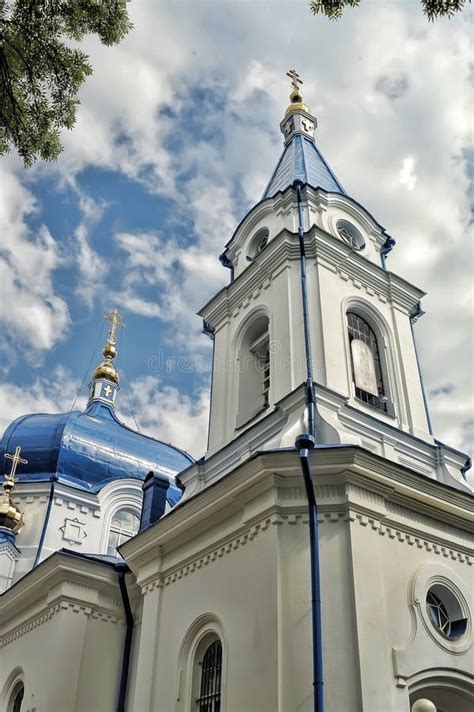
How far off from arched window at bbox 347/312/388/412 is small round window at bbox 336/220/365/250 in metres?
2.06

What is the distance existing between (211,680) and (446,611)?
124 inches

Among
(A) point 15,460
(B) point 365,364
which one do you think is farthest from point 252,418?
(A) point 15,460

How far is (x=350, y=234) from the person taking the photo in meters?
14.2

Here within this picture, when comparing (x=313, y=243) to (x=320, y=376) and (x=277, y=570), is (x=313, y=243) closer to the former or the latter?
(x=320, y=376)

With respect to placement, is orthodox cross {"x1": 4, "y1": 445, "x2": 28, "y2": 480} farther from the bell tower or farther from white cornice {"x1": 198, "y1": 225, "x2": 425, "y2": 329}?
white cornice {"x1": 198, "y1": 225, "x2": 425, "y2": 329}

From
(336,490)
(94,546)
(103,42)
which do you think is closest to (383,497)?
(336,490)

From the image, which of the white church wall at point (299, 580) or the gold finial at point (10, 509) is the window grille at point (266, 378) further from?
the gold finial at point (10, 509)

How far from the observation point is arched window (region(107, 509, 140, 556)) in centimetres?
1753

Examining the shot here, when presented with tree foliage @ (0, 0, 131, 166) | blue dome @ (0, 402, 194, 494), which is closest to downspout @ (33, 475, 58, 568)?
blue dome @ (0, 402, 194, 494)

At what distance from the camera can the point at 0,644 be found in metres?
13.2

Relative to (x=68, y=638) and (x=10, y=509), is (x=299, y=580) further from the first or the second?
(x=10, y=509)

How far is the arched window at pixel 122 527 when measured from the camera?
17.5 m

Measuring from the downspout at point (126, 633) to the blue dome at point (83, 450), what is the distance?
6024 millimetres

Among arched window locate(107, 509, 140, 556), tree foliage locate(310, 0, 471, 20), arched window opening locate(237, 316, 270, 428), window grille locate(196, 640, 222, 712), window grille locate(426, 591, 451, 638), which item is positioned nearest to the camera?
tree foliage locate(310, 0, 471, 20)
